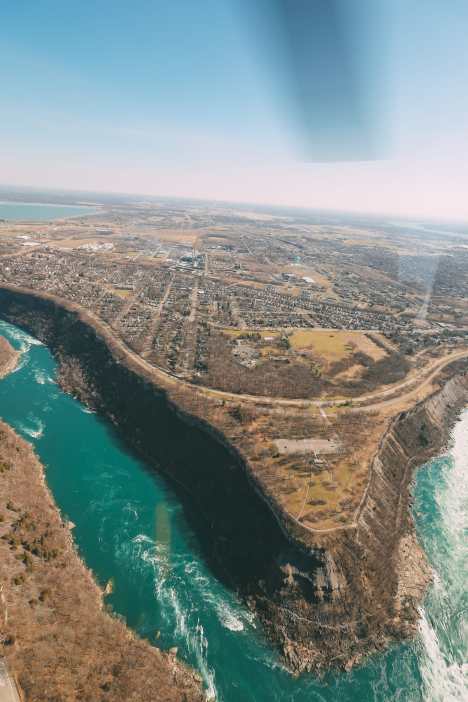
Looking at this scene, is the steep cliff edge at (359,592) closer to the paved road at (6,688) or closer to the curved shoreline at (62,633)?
the curved shoreline at (62,633)

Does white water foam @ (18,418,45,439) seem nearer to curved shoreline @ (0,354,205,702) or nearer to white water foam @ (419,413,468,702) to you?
curved shoreline @ (0,354,205,702)

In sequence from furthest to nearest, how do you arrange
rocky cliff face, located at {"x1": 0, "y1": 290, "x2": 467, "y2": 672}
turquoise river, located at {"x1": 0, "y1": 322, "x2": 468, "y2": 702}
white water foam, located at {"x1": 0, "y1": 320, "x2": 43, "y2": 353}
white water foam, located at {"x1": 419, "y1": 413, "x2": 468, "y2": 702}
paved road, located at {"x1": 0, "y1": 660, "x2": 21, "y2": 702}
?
white water foam, located at {"x1": 0, "y1": 320, "x2": 43, "y2": 353} < rocky cliff face, located at {"x1": 0, "y1": 290, "x2": 467, "y2": 672} < white water foam, located at {"x1": 419, "y1": 413, "x2": 468, "y2": 702} < turquoise river, located at {"x1": 0, "y1": 322, "x2": 468, "y2": 702} < paved road, located at {"x1": 0, "y1": 660, "x2": 21, "y2": 702}

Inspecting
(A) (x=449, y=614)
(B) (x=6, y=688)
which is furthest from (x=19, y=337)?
(A) (x=449, y=614)

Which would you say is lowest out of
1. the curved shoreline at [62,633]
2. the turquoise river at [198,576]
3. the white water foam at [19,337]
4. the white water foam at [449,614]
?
the white water foam at [449,614]

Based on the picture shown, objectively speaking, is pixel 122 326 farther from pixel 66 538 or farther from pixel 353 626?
pixel 353 626

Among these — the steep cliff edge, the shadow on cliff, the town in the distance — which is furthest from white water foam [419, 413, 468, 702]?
the shadow on cliff

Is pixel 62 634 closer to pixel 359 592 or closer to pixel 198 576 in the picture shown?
pixel 198 576

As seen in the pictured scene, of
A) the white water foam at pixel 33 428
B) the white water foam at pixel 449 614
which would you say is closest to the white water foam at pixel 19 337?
the white water foam at pixel 33 428
